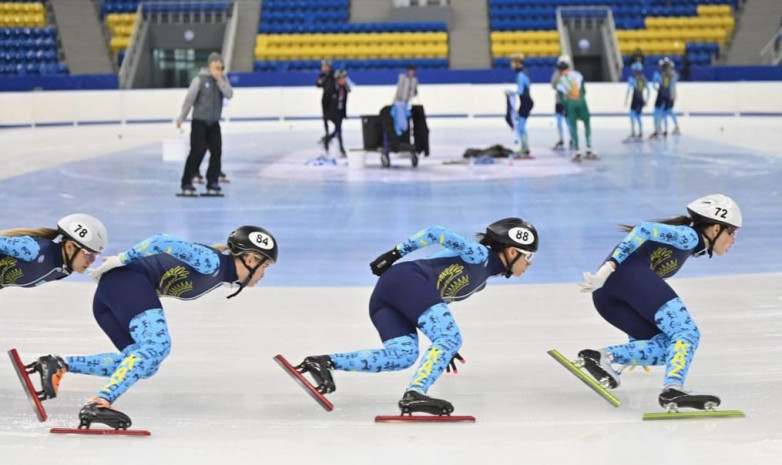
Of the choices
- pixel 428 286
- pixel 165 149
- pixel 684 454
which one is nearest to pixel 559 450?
pixel 684 454

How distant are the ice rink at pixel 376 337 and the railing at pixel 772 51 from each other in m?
16.2

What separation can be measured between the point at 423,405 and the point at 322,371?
0.45m

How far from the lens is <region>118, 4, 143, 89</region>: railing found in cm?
2883

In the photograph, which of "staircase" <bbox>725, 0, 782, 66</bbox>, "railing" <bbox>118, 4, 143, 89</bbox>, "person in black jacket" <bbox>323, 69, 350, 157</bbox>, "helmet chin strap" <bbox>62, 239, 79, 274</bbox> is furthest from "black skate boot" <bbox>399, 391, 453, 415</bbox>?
"staircase" <bbox>725, 0, 782, 66</bbox>

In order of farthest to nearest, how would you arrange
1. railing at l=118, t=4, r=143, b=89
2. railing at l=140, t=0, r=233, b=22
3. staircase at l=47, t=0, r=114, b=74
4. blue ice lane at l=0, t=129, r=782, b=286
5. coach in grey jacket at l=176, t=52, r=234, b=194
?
railing at l=140, t=0, r=233, b=22 → staircase at l=47, t=0, r=114, b=74 → railing at l=118, t=4, r=143, b=89 → coach in grey jacket at l=176, t=52, r=234, b=194 → blue ice lane at l=0, t=129, r=782, b=286

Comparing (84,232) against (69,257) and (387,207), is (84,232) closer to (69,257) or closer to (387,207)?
(69,257)

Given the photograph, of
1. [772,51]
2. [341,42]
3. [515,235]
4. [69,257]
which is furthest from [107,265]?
[772,51]

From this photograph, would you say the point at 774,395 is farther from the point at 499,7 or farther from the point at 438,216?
the point at 499,7

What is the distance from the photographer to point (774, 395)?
15.4ft

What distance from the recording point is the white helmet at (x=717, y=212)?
15.2ft

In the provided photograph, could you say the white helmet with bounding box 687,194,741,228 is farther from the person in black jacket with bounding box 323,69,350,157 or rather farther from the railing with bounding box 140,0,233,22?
the railing with bounding box 140,0,233,22

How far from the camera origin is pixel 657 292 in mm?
4621

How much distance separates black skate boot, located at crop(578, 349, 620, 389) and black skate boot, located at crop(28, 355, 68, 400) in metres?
2.14

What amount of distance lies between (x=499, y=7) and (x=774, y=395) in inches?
1130
